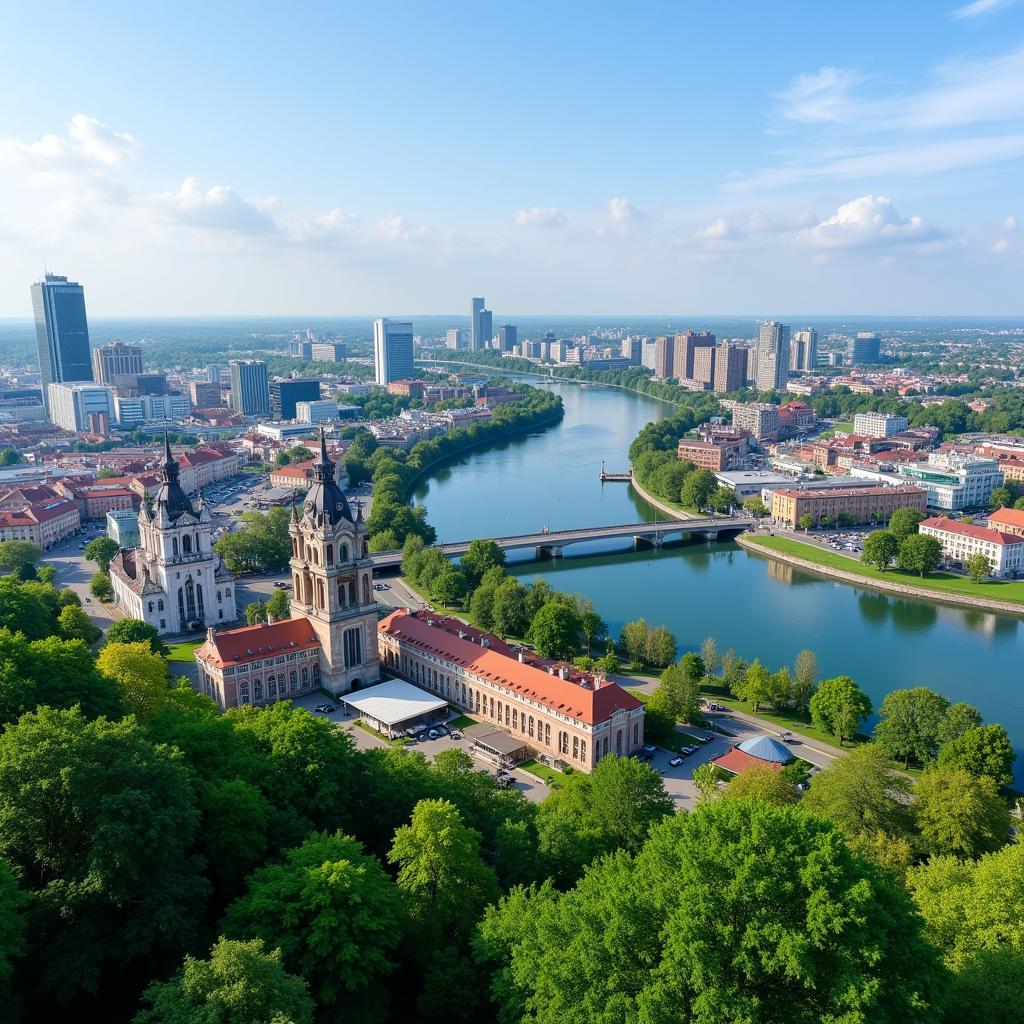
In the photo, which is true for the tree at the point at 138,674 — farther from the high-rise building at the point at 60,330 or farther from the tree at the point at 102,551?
the high-rise building at the point at 60,330

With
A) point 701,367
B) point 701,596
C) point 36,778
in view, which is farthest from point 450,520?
point 701,367

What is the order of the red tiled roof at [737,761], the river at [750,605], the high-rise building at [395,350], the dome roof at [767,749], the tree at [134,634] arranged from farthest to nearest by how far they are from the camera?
the high-rise building at [395,350]
the river at [750,605]
the tree at [134,634]
the dome roof at [767,749]
the red tiled roof at [737,761]

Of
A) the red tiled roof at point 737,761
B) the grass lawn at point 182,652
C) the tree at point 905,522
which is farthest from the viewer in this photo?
the tree at point 905,522

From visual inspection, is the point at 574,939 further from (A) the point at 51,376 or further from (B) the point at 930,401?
(A) the point at 51,376

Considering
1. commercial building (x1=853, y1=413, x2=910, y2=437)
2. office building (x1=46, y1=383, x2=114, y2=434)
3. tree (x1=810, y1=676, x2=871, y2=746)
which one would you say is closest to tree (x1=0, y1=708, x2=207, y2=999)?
tree (x1=810, y1=676, x2=871, y2=746)

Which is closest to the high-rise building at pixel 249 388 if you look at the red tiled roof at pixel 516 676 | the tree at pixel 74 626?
the tree at pixel 74 626

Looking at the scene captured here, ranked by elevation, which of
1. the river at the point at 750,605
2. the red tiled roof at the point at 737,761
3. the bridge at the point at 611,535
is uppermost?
the red tiled roof at the point at 737,761
